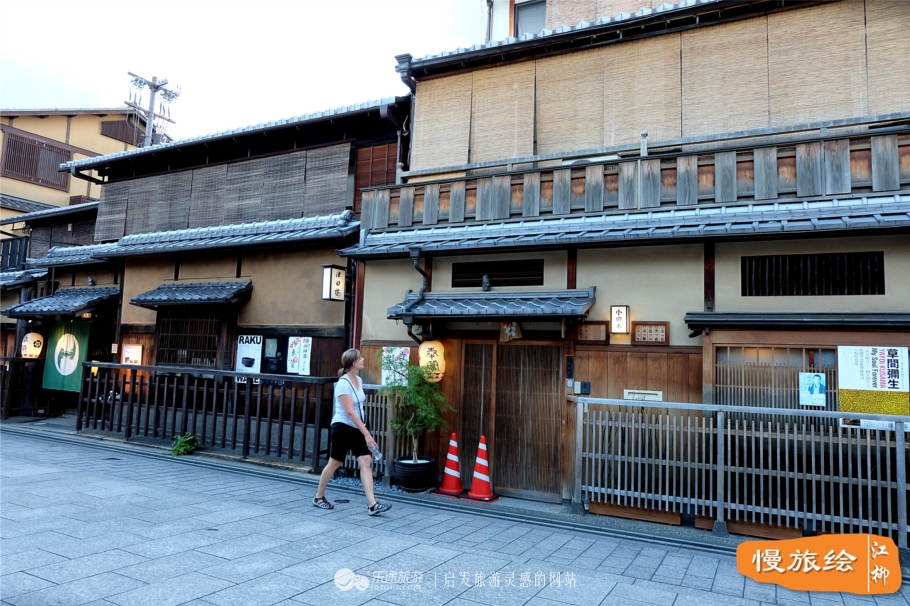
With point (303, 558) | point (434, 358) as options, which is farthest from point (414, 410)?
point (303, 558)

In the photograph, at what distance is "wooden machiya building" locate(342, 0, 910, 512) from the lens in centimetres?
771

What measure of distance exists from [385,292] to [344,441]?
381 centimetres

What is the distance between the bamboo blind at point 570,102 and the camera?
10.1 meters

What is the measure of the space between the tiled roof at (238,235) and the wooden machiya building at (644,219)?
164 centimetres

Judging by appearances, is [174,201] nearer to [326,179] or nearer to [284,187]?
[284,187]

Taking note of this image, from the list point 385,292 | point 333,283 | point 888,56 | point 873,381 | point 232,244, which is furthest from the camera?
point 232,244

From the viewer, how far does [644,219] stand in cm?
880

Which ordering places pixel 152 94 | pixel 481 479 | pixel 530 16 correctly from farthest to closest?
pixel 152 94 → pixel 530 16 → pixel 481 479

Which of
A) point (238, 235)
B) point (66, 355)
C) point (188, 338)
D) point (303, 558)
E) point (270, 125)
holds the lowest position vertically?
point (303, 558)

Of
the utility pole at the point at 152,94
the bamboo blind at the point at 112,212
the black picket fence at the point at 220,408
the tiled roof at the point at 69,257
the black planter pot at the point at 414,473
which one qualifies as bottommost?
the black planter pot at the point at 414,473

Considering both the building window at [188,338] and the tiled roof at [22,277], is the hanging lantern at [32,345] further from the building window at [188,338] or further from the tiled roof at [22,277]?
the building window at [188,338]

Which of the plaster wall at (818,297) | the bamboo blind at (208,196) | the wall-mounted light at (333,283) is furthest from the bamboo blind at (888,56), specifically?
the bamboo blind at (208,196)

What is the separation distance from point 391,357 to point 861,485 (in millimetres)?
7175

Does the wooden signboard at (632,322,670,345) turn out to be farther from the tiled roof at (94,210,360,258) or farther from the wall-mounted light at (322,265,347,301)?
the tiled roof at (94,210,360,258)
